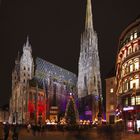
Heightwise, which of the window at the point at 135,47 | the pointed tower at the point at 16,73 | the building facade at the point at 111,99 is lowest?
the building facade at the point at 111,99

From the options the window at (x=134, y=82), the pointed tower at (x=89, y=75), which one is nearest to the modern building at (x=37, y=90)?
the pointed tower at (x=89, y=75)

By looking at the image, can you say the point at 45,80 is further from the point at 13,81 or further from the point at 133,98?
the point at 133,98

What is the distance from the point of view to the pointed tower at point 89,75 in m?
140

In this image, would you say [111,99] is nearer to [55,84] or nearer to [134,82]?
[134,82]

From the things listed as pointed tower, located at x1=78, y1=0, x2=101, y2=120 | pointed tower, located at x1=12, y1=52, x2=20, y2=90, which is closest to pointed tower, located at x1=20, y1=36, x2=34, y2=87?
pointed tower, located at x1=12, y1=52, x2=20, y2=90

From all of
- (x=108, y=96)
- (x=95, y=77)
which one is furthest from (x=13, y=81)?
(x=108, y=96)

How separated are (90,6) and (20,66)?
48330 mm

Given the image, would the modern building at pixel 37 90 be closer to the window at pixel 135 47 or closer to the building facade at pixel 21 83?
the building facade at pixel 21 83

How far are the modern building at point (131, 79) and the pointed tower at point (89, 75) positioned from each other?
3065 inches

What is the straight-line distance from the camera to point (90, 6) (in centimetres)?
15850

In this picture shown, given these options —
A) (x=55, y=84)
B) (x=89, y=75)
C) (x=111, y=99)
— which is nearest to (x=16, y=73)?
(x=55, y=84)

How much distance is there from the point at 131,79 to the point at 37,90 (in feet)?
269

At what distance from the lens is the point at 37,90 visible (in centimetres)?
13438

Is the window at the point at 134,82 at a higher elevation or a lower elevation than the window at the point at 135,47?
lower
